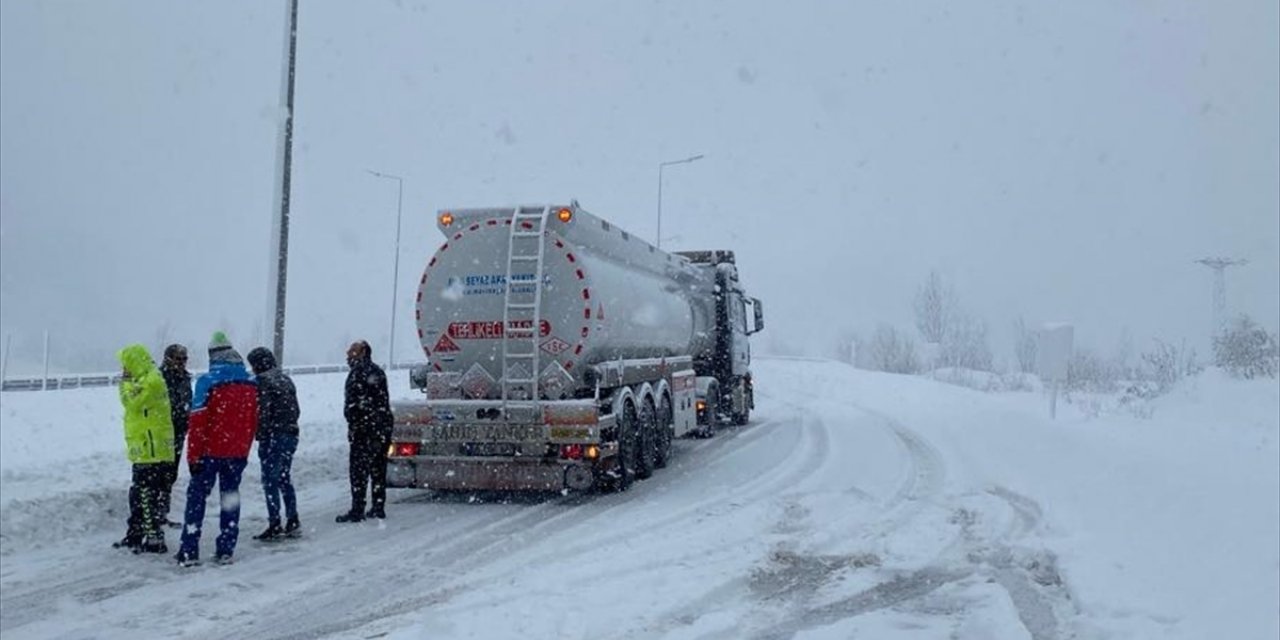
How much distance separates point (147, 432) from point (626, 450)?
5.74m

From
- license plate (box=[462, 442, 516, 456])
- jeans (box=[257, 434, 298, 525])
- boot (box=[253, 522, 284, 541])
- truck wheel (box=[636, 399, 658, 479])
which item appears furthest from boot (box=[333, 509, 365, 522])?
truck wheel (box=[636, 399, 658, 479])

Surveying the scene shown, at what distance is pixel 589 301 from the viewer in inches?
467

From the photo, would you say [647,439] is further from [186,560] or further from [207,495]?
[186,560]

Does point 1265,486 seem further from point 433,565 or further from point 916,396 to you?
point 916,396

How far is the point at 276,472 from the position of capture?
946cm

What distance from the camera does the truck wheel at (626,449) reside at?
12297 mm

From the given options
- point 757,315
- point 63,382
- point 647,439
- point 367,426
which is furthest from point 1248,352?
point 63,382

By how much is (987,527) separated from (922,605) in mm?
3327

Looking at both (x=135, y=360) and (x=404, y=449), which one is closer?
(x=135, y=360)

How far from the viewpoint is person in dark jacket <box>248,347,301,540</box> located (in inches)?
372

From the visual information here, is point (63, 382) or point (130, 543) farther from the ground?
point (63, 382)

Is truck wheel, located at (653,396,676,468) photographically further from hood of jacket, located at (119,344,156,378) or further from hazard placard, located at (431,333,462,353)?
hood of jacket, located at (119,344,156,378)

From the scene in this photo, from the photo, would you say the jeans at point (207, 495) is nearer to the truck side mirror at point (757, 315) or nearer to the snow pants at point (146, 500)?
the snow pants at point (146, 500)

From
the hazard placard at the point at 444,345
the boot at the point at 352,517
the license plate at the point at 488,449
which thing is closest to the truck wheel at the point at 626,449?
the license plate at the point at 488,449
